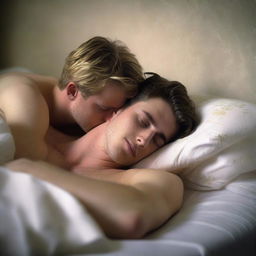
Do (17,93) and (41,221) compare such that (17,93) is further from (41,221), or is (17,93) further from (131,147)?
(41,221)

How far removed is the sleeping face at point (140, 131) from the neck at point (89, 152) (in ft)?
0.14

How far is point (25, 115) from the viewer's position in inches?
44.2

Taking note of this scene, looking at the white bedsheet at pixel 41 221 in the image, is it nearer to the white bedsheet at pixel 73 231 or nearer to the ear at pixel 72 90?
the white bedsheet at pixel 73 231

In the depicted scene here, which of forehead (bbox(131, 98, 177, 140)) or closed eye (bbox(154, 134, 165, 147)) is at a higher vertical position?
forehead (bbox(131, 98, 177, 140))

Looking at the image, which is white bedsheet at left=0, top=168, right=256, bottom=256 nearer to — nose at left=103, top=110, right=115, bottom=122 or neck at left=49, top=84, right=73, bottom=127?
nose at left=103, top=110, right=115, bottom=122

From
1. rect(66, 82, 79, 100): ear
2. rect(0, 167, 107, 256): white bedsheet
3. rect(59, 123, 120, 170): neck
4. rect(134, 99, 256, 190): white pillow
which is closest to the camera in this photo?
rect(0, 167, 107, 256): white bedsheet

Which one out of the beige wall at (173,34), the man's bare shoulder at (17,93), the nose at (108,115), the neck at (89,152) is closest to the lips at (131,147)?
the neck at (89,152)

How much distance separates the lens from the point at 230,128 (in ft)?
3.50

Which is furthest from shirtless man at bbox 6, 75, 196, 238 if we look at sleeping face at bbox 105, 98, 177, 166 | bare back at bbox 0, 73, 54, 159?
bare back at bbox 0, 73, 54, 159

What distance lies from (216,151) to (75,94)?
561mm

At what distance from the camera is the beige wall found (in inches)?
51.4

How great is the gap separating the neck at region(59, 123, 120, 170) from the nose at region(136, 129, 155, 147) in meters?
0.14

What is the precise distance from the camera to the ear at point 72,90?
1369mm

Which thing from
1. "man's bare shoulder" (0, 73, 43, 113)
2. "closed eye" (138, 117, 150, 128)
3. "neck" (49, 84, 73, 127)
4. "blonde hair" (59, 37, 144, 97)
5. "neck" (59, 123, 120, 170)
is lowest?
"neck" (59, 123, 120, 170)
